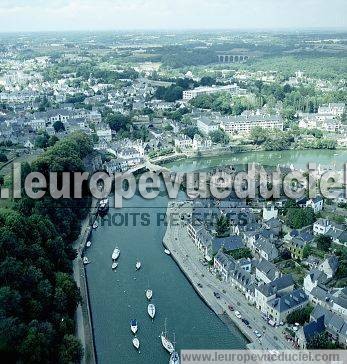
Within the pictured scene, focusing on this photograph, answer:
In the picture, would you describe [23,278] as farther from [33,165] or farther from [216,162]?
[216,162]

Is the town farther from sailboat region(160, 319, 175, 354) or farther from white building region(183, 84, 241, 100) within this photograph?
white building region(183, 84, 241, 100)

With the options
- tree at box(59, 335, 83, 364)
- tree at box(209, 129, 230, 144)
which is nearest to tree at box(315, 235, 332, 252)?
tree at box(59, 335, 83, 364)

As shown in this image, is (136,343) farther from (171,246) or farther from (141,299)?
(171,246)

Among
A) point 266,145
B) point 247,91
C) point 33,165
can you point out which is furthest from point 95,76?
point 33,165

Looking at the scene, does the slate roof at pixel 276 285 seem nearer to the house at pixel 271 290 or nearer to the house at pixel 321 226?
the house at pixel 271 290

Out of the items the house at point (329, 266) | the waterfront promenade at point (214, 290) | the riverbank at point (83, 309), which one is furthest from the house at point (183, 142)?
the house at point (329, 266)
